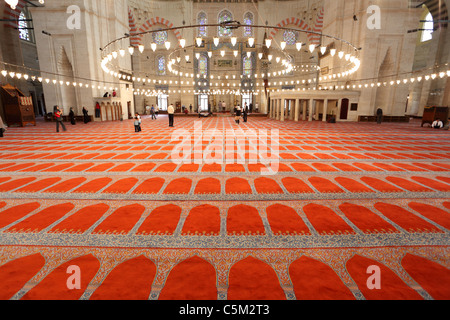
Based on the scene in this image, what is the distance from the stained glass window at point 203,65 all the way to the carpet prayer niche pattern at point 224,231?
18731 millimetres

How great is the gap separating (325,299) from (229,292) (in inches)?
20.8

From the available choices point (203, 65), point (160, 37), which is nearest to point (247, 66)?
point (203, 65)

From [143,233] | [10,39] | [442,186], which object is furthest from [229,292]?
[10,39]

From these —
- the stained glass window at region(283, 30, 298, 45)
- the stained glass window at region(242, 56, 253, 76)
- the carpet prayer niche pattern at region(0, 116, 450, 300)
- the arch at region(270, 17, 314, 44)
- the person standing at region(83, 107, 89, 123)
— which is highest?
the arch at region(270, 17, 314, 44)

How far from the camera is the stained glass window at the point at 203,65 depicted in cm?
2088

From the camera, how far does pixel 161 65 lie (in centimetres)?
2066

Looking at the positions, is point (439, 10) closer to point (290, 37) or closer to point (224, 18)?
point (290, 37)

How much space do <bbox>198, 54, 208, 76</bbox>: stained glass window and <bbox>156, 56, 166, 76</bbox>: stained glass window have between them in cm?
309

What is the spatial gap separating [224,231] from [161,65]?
21.4 meters

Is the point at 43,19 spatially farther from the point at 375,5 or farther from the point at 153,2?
the point at 375,5

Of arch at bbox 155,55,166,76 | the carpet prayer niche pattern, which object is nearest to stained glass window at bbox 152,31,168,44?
arch at bbox 155,55,166,76

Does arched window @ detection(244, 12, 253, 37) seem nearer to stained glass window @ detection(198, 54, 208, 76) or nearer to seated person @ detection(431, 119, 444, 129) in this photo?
stained glass window @ detection(198, 54, 208, 76)

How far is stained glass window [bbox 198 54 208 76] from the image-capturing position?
68.5ft

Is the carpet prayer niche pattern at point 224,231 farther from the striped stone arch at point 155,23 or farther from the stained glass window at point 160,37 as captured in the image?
the stained glass window at point 160,37
